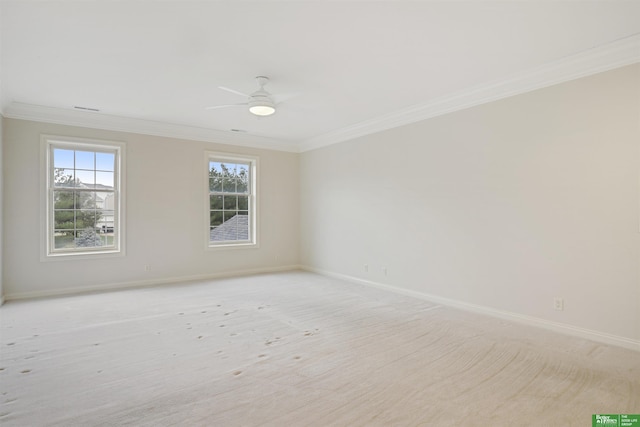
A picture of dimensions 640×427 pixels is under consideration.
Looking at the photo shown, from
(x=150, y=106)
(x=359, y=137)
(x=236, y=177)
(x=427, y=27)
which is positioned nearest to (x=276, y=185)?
(x=236, y=177)

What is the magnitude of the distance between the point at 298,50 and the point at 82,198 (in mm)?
4423

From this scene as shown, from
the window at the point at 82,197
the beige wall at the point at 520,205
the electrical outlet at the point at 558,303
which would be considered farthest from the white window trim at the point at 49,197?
the electrical outlet at the point at 558,303

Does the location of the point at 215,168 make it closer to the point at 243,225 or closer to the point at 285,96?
the point at 243,225

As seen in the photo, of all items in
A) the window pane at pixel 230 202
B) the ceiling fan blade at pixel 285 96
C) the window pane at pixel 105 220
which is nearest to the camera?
the ceiling fan blade at pixel 285 96

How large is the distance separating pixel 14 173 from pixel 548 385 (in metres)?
6.68

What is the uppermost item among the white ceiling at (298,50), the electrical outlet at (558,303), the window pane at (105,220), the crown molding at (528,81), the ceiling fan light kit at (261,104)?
the white ceiling at (298,50)

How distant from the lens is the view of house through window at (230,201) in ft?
21.6

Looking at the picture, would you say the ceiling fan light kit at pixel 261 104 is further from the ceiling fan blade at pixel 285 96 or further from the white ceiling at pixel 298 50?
the ceiling fan blade at pixel 285 96

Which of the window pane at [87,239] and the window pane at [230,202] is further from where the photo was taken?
the window pane at [230,202]

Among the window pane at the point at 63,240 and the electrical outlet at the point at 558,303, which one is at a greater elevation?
the window pane at the point at 63,240

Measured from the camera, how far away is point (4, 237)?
4711 millimetres

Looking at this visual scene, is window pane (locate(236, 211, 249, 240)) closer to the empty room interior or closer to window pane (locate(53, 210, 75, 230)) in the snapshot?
the empty room interior

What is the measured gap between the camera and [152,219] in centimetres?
580

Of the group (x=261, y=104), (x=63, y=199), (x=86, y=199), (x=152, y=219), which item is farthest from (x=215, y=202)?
(x=261, y=104)
